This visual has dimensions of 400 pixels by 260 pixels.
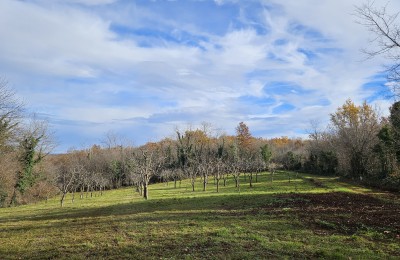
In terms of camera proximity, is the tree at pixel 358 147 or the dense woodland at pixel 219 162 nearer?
the dense woodland at pixel 219 162

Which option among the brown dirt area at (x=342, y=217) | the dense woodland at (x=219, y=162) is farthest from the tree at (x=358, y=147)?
the brown dirt area at (x=342, y=217)

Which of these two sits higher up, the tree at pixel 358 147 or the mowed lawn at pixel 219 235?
the tree at pixel 358 147

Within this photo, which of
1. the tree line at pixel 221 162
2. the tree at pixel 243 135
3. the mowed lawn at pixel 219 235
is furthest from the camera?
the tree at pixel 243 135

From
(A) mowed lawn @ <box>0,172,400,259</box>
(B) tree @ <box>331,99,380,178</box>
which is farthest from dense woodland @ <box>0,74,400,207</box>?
(A) mowed lawn @ <box>0,172,400,259</box>

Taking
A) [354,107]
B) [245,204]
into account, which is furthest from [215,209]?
[354,107]

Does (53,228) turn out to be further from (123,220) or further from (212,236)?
(212,236)

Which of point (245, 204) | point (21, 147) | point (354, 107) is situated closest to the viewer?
point (245, 204)

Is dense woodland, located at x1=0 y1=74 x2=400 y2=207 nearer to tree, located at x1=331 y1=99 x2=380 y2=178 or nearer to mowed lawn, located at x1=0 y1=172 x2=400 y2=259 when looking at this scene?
tree, located at x1=331 y1=99 x2=380 y2=178

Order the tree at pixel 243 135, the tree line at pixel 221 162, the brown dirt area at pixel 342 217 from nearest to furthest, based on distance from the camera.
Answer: the brown dirt area at pixel 342 217 → the tree line at pixel 221 162 → the tree at pixel 243 135

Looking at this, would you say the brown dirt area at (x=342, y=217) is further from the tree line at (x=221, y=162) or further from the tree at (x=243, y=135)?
the tree at (x=243, y=135)

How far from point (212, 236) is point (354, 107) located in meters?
60.9

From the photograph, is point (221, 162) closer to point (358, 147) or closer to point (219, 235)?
point (358, 147)

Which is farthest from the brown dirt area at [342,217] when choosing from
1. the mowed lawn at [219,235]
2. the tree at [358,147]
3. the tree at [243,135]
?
the tree at [243,135]

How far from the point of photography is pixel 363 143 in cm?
4950
